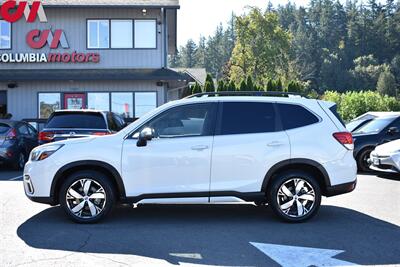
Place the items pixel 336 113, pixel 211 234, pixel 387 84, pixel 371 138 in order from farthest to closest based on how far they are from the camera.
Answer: pixel 387 84 → pixel 371 138 → pixel 336 113 → pixel 211 234

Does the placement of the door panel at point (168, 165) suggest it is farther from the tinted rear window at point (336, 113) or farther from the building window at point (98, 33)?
the building window at point (98, 33)

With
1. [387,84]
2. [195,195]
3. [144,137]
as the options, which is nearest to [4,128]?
[144,137]

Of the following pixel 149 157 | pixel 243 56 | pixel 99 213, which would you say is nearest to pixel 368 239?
pixel 149 157

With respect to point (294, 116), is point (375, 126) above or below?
below

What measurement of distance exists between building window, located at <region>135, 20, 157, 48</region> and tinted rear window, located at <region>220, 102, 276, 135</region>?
622 inches

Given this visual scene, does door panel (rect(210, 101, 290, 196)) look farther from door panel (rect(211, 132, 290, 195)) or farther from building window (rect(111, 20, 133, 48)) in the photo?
building window (rect(111, 20, 133, 48))

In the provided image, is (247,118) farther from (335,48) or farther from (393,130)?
(335,48)

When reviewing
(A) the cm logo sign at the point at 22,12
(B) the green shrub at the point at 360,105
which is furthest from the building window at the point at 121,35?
(B) the green shrub at the point at 360,105

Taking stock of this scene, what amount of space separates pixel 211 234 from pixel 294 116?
2.16 meters

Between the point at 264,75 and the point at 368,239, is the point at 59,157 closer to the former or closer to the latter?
the point at 368,239

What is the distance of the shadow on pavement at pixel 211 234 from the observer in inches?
240

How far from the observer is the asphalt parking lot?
5879 millimetres

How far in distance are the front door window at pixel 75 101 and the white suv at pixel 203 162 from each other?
15.6 m

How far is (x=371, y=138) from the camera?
547 inches
